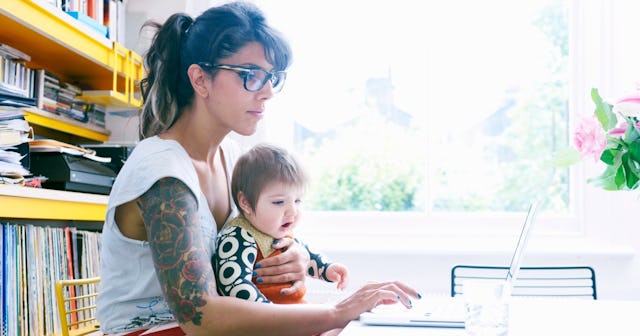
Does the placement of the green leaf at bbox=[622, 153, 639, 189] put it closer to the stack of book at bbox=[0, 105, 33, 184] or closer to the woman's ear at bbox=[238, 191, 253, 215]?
the woman's ear at bbox=[238, 191, 253, 215]

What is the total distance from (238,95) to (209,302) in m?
0.52

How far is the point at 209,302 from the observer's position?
127cm

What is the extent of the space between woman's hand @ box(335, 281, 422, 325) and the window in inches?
70.6

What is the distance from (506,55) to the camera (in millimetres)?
3117

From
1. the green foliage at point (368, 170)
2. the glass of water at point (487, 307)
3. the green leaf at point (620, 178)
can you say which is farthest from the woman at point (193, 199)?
the green foliage at point (368, 170)

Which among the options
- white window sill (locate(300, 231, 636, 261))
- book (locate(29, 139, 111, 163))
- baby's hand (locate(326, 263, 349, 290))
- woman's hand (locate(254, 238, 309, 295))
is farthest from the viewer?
white window sill (locate(300, 231, 636, 261))

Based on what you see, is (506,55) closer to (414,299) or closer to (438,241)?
(438,241)

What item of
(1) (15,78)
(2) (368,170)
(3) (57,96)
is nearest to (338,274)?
(1) (15,78)

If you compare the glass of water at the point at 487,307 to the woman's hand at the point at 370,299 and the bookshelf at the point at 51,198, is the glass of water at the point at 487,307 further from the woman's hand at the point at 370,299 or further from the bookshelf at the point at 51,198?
A: the bookshelf at the point at 51,198

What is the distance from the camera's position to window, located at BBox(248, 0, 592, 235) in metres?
3.09

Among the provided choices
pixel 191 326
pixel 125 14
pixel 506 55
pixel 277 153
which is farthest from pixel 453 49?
pixel 191 326

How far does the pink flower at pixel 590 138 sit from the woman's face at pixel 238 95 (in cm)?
74

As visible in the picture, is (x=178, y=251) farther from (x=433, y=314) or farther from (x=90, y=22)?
(x=90, y=22)

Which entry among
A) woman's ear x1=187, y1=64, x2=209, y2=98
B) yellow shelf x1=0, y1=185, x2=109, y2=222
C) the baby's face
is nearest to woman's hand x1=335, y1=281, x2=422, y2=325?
the baby's face
